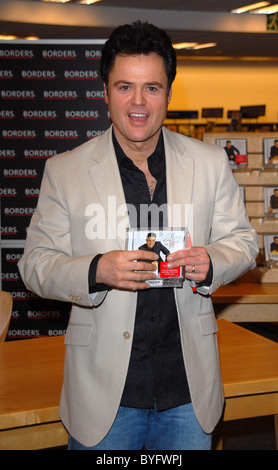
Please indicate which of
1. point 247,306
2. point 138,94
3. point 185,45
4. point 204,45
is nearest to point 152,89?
point 138,94

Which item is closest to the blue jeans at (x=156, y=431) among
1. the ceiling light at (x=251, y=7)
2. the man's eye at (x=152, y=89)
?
the man's eye at (x=152, y=89)

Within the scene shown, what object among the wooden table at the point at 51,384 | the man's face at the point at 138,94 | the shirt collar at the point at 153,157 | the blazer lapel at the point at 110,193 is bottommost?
the wooden table at the point at 51,384

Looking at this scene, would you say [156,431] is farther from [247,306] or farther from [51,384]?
[247,306]

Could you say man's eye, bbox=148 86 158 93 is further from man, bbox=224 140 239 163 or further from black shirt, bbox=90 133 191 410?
man, bbox=224 140 239 163

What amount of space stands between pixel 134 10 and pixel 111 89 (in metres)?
8.30

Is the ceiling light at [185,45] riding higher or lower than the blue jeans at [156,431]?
higher

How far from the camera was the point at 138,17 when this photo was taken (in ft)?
31.3

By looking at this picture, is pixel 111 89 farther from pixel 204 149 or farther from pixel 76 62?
pixel 76 62

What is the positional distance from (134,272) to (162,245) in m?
0.12

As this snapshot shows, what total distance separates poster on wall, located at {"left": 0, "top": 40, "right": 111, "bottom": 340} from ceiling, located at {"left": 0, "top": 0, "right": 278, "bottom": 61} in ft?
16.0

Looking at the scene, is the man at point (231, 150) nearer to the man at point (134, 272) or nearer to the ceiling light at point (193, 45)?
the man at point (134, 272)

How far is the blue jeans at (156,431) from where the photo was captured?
5.55 ft

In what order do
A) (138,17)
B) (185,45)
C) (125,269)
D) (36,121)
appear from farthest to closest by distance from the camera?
1. (185,45)
2. (138,17)
3. (36,121)
4. (125,269)

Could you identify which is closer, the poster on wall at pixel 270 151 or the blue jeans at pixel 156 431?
the blue jeans at pixel 156 431
